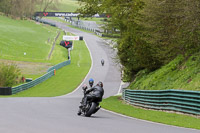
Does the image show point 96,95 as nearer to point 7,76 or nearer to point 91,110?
point 91,110

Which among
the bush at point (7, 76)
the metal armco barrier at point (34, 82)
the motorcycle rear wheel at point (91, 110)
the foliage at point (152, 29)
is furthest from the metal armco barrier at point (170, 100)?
the bush at point (7, 76)

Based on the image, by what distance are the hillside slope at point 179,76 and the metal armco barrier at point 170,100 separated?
812 millimetres

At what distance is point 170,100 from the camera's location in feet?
61.8

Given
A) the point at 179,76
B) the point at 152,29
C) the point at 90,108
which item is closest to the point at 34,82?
the point at 152,29

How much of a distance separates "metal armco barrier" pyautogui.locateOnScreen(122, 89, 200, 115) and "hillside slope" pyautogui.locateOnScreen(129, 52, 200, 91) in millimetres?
812

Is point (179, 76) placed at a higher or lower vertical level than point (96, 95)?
higher

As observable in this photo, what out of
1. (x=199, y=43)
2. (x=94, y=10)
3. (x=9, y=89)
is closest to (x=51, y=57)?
(x=9, y=89)

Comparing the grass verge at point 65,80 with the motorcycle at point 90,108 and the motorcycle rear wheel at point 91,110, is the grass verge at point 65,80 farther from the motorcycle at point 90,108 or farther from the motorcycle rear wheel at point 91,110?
the motorcycle rear wheel at point 91,110

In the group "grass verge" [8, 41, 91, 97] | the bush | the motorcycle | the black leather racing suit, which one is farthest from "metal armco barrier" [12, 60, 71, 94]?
the black leather racing suit

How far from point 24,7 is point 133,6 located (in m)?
95.3

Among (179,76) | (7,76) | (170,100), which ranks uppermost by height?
(179,76)

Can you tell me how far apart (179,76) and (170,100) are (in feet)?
9.69

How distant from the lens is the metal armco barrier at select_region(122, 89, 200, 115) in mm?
16820

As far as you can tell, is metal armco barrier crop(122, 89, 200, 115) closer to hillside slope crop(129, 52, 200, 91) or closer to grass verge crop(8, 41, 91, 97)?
hillside slope crop(129, 52, 200, 91)
